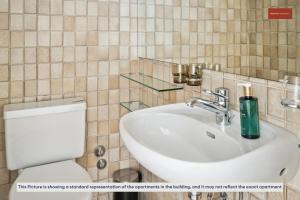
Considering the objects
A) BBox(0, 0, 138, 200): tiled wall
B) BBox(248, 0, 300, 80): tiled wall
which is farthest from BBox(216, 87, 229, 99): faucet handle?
BBox(0, 0, 138, 200): tiled wall

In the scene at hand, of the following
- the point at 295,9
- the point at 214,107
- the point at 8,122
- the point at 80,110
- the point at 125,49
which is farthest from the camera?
the point at 125,49

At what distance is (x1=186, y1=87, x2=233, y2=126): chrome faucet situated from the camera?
960 mm

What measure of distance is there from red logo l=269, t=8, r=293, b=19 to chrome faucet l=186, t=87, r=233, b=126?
0.97 ft

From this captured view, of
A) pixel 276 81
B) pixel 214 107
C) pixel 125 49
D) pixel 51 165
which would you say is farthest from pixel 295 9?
pixel 51 165

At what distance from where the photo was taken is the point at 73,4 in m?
1.51

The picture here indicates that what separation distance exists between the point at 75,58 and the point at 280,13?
1.11 metres

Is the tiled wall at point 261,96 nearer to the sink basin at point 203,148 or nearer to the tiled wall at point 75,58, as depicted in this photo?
the sink basin at point 203,148

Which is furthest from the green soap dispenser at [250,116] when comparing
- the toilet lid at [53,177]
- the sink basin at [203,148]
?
the toilet lid at [53,177]

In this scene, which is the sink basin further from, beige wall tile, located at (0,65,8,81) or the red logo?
beige wall tile, located at (0,65,8,81)

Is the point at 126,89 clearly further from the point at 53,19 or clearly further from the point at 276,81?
the point at 276,81

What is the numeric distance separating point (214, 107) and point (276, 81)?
23 cm

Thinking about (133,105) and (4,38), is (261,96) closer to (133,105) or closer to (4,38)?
(133,105)

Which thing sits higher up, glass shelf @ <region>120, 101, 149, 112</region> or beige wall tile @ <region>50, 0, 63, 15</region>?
beige wall tile @ <region>50, 0, 63, 15</region>

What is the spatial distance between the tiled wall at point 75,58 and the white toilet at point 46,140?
0.12 meters
